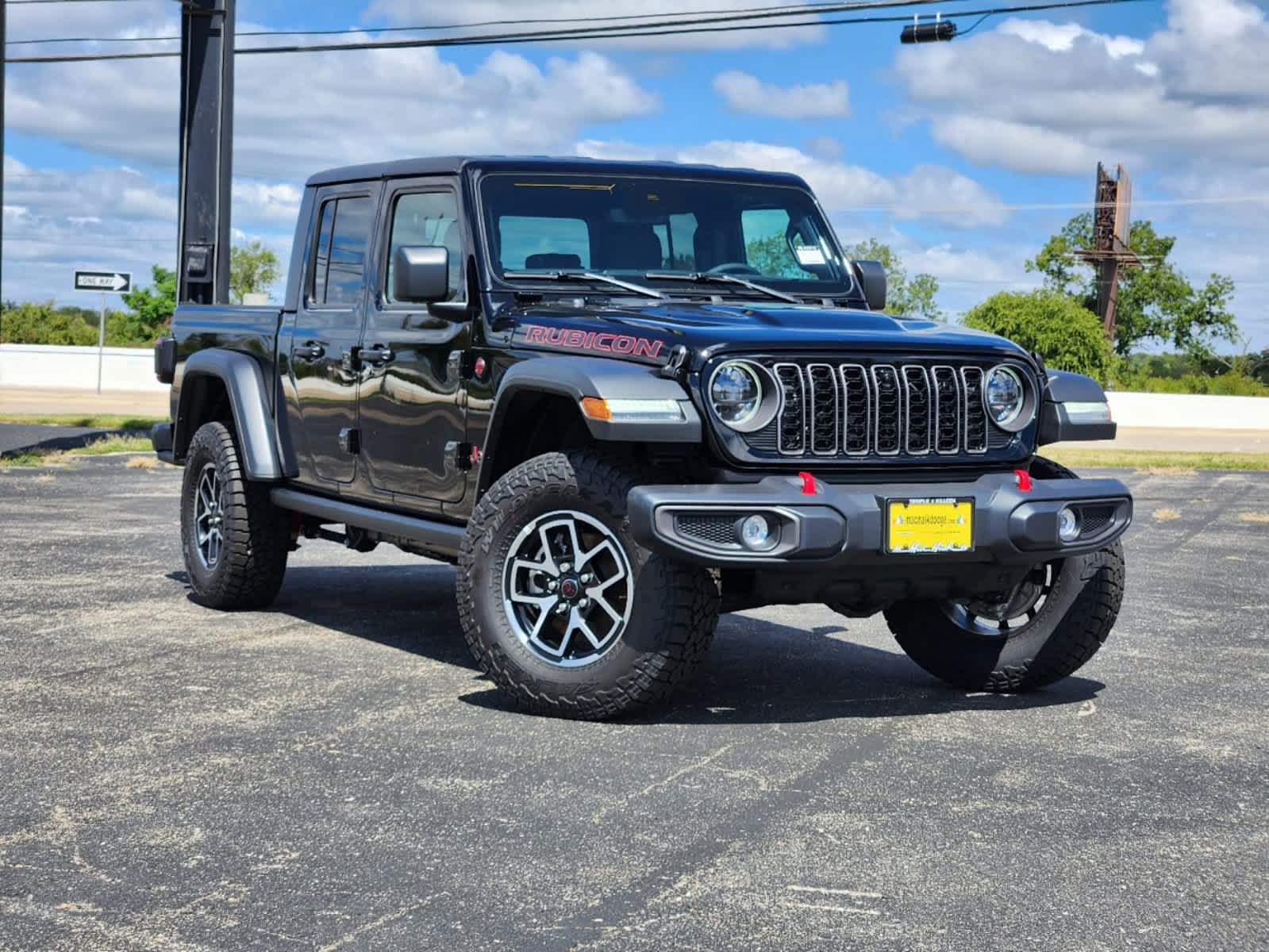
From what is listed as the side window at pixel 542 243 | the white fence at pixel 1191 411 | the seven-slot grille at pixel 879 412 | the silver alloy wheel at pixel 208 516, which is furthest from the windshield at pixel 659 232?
the white fence at pixel 1191 411

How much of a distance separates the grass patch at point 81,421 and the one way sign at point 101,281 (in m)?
3.91

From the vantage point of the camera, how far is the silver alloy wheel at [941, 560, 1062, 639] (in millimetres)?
6453

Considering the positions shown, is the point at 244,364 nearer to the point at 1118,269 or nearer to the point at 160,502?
the point at 160,502

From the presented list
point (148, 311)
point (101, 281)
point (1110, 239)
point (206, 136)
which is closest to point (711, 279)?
point (206, 136)

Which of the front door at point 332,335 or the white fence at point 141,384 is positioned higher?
the front door at point 332,335

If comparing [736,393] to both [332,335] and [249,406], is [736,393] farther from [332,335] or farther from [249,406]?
[249,406]

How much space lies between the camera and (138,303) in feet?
261

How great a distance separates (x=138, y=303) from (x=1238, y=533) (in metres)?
72.6

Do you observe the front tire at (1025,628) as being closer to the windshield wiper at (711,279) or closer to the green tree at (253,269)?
the windshield wiper at (711,279)

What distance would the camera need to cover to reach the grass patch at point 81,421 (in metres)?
24.5

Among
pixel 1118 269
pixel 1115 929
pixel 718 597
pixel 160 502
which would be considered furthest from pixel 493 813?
pixel 1118 269

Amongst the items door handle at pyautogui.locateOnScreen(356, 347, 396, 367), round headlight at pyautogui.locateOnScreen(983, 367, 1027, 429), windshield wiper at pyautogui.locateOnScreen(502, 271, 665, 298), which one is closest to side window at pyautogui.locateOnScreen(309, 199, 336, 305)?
door handle at pyautogui.locateOnScreen(356, 347, 396, 367)

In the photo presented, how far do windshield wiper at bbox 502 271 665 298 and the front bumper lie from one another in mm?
1356

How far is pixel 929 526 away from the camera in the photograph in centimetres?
550
